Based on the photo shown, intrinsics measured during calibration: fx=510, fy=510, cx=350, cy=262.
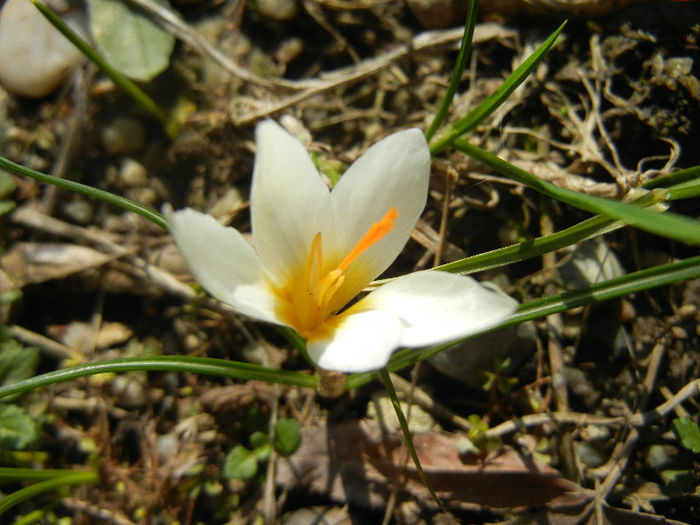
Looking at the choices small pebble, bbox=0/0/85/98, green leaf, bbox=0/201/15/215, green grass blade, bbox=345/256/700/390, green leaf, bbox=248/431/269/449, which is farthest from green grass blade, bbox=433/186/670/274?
small pebble, bbox=0/0/85/98

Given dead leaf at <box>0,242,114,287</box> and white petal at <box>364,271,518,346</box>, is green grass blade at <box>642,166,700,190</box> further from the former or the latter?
dead leaf at <box>0,242,114,287</box>

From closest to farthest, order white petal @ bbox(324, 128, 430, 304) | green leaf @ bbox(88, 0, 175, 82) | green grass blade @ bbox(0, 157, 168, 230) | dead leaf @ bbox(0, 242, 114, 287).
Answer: white petal @ bbox(324, 128, 430, 304) < green grass blade @ bbox(0, 157, 168, 230) < dead leaf @ bbox(0, 242, 114, 287) < green leaf @ bbox(88, 0, 175, 82)

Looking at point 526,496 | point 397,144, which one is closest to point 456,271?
point 397,144

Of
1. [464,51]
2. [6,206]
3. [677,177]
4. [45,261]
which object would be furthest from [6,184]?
[677,177]

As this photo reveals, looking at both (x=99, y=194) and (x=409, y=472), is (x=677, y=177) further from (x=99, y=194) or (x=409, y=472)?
(x=99, y=194)

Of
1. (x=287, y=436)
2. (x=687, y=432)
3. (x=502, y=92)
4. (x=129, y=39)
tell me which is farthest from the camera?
(x=129, y=39)

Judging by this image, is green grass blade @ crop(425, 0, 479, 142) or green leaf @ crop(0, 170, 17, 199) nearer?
green grass blade @ crop(425, 0, 479, 142)

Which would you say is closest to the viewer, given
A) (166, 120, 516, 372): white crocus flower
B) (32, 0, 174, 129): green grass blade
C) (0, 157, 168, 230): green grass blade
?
(166, 120, 516, 372): white crocus flower
